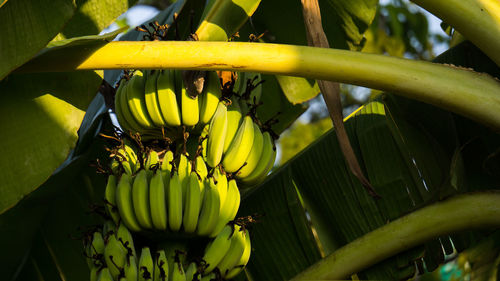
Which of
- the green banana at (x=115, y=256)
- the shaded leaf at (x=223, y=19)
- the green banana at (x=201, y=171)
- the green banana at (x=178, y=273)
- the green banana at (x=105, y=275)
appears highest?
the shaded leaf at (x=223, y=19)

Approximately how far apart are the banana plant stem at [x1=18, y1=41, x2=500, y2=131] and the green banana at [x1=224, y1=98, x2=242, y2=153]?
252 mm

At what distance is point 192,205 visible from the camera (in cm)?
135

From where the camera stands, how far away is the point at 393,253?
160cm

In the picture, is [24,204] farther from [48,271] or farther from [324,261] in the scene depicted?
[324,261]

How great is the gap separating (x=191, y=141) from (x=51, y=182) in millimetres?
539

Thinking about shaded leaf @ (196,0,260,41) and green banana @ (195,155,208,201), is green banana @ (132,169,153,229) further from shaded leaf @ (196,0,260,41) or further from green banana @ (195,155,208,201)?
shaded leaf @ (196,0,260,41)

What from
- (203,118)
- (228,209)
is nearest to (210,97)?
(203,118)

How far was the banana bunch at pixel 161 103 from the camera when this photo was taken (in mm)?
1455

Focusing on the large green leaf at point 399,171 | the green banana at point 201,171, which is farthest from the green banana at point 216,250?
the large green leaf at point 399,171

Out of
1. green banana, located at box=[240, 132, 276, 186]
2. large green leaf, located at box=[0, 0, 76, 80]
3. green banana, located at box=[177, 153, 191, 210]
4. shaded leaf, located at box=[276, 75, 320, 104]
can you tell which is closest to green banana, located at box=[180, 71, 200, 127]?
green banana, located at box=[177, 153, 191, 210]

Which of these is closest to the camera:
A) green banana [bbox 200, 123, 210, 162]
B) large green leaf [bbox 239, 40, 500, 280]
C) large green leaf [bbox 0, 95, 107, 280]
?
green banana [bbox 200, 123, 210, 162]

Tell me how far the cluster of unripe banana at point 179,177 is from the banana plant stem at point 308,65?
0.17 metres

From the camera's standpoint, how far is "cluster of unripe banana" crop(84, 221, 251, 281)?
1.33 meters

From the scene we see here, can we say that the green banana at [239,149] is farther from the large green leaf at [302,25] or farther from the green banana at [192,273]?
the large green leaf at [302,25]
